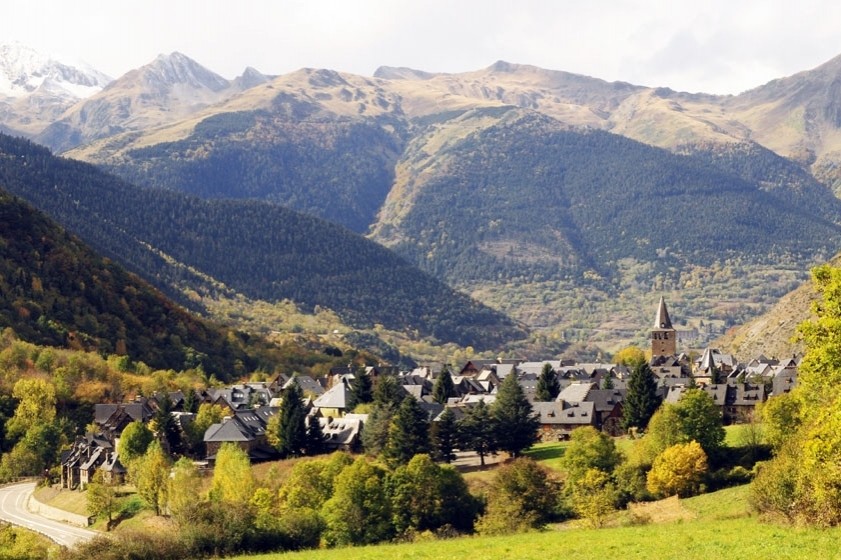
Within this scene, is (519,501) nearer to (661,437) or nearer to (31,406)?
(661,437)

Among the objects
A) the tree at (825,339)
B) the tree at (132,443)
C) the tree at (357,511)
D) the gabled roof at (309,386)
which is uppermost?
the tree at (825,339)

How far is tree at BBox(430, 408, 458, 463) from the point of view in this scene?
98.8m

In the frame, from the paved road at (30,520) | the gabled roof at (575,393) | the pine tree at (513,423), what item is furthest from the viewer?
A: the gabled roof at (575,393)

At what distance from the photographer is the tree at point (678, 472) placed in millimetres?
79875

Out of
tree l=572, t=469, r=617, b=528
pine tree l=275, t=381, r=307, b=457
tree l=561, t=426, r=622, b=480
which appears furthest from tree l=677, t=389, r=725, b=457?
pine tree l=275, t=381, r=307, b=457

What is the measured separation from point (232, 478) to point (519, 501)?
24451 millimetres

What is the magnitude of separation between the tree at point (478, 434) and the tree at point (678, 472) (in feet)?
68.3

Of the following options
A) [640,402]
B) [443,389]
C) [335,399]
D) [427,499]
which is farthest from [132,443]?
[640,402]

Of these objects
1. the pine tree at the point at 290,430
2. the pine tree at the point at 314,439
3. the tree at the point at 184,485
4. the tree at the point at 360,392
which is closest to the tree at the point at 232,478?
the tree at the point at 184,485

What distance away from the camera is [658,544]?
168 feet

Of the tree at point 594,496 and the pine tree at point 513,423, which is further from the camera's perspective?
the pine tree at point 513,423

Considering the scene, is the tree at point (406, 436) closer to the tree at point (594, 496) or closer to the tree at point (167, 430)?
the tree at point (594, 496)

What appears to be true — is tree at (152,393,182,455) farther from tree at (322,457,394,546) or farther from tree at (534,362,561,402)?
tree at (534,362,561,402)

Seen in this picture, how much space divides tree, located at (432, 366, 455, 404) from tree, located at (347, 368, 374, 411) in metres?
8.04
